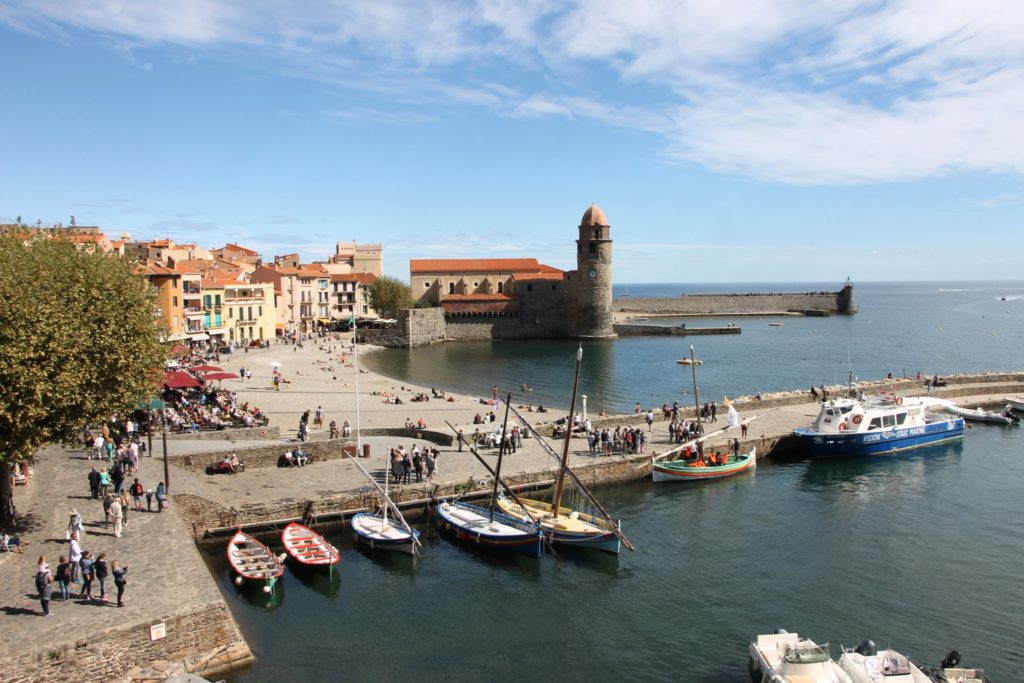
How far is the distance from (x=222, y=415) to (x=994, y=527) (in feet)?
94.9

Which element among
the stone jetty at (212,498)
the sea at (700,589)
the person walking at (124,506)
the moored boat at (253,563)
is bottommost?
the sea at (700,589)

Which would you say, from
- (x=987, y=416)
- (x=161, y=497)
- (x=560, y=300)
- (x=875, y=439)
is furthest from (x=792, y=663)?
(x=560, y=300)

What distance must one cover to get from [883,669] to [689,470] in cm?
1572

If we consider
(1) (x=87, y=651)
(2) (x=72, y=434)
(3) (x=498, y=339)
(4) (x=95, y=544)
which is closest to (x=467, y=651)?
(1) (x=87, y=651)

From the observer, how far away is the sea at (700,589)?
16938 mm

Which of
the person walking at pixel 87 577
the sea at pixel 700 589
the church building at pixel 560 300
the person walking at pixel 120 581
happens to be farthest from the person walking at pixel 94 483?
the church building at pixel 560 300

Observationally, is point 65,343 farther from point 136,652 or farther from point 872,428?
point 872,428

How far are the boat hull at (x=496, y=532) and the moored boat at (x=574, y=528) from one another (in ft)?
1.51

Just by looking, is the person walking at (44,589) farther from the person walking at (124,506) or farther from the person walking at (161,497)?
the person walking at (161,497)

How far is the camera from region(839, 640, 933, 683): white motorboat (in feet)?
46.7

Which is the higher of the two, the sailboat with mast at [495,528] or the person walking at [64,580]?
the person walking at [64,580]

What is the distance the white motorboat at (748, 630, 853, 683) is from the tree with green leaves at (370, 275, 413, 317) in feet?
295

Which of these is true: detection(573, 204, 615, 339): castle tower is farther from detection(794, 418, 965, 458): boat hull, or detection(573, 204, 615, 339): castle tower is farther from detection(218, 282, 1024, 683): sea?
detection(218, 282, 1024, 683): sea

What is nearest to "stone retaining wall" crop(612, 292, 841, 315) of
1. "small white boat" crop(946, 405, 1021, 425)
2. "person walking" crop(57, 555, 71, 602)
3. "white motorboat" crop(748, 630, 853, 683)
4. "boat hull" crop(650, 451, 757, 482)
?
"small white boat" crop(946, 405, 1021, 425)
